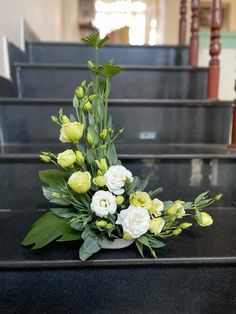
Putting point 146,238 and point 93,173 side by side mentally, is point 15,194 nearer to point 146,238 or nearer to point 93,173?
point 93,173

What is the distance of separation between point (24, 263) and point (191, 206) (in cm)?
44

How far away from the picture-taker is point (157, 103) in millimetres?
1325

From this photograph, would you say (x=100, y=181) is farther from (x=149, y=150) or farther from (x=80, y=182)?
(x=149, y=150)

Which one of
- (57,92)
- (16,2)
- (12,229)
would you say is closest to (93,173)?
(12,229)

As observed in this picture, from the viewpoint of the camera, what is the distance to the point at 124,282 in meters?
0.81

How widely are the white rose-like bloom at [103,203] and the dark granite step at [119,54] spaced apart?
4.76ft

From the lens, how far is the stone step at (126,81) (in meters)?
1.64

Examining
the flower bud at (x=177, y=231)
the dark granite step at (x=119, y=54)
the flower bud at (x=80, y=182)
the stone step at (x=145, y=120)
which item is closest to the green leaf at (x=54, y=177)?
the flower bud at (x=80, y=182)

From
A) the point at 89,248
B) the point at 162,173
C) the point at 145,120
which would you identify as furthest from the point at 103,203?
the point at 145,120

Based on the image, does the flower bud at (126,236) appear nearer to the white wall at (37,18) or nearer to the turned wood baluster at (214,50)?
the turned wood baluster at (214,50)

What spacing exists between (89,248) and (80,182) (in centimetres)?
16

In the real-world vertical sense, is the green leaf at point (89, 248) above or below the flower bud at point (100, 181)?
below

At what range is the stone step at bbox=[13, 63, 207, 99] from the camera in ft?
5.39

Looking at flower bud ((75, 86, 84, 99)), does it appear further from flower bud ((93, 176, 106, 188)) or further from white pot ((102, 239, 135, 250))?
white pot ((102, 239, 135, 250))
